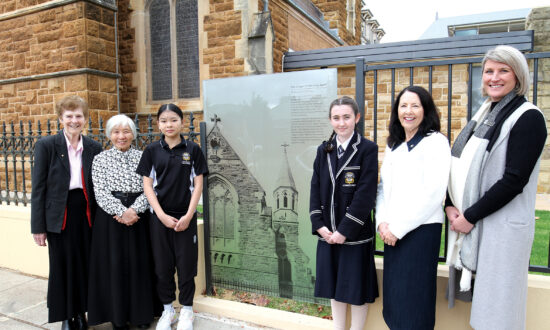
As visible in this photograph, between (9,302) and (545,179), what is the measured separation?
10.5m

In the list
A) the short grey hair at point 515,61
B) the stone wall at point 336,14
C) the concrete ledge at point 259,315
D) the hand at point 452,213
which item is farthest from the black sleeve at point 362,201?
the stone wall at point 336,14

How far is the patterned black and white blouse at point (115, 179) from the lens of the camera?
9.45 feet

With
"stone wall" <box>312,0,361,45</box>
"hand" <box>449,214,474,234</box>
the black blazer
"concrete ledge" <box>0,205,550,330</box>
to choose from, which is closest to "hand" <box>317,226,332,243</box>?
"concrete ledge" <box>0,205,550,330</box>

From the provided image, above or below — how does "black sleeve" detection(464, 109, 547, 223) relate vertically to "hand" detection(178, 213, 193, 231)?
above

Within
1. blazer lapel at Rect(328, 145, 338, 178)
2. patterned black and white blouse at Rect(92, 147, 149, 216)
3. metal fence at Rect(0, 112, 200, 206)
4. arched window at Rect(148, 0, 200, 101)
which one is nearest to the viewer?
blazer lapel at Rect(328, 145, 338, 178)

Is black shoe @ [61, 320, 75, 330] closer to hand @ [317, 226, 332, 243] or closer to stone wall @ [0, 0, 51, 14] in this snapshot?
hand @ [317, 226, 332, 243]

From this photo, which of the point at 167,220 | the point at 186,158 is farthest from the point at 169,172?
the point at 167,220

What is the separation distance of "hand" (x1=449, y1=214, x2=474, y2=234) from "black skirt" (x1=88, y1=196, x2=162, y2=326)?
91.3 inches

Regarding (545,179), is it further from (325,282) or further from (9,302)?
(9,302)

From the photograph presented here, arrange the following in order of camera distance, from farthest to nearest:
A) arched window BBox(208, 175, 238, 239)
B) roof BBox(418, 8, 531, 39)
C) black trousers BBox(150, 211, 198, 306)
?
roof BBox(418, 8, 531, 39) < arched window BBox(208, 175, 238, 239) < black trousers BBox(150, 211, 198, 306)

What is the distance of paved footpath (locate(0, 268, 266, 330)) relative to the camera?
3311 mm

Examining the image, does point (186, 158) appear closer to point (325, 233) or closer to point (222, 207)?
point (222, 207)

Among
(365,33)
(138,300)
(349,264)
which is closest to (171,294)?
(138,300)

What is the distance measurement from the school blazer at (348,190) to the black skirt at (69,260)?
6.33ft
